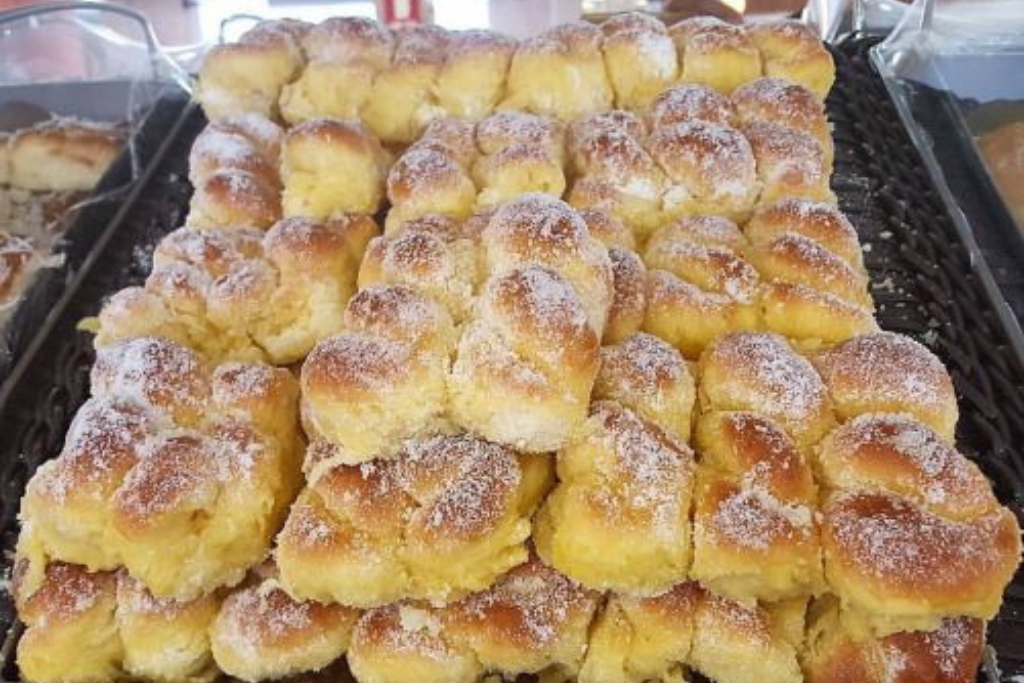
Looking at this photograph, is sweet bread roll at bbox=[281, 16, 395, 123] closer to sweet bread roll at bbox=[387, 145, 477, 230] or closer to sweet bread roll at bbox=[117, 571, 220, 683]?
sweet bread roll at bbox=[387, 145, 477, 230]

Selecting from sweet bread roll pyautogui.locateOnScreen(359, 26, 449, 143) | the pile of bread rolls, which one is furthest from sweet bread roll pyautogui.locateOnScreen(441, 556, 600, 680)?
sweet bread roll pyautogui.locateOnScreen(359, 26, 449, 143)

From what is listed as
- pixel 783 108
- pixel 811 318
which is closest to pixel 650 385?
pixel 811 318

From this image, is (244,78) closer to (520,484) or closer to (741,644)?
(520,484)

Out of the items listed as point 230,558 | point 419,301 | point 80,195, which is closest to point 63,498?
point 230,558

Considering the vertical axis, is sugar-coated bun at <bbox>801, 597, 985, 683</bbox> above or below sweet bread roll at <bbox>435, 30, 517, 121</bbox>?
below

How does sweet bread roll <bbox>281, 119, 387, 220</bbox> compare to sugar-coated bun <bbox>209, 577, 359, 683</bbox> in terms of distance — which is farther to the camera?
sweet bread roll <bbox>281, 119, 387, 220</bbox>

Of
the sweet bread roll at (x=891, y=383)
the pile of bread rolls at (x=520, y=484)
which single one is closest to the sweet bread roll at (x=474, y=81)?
the pile of bread rolls at (x=520, y=484)

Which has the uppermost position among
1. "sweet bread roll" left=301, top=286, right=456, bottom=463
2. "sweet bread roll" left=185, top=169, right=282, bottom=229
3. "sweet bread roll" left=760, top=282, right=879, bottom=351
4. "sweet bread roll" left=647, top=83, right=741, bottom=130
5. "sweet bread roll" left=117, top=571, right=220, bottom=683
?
"sweet bread roll" left=301, top=286, right=456, bottom=463

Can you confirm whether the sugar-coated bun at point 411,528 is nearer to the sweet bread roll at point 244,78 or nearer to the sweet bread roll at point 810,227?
the sweet bread roll at point 810,227
